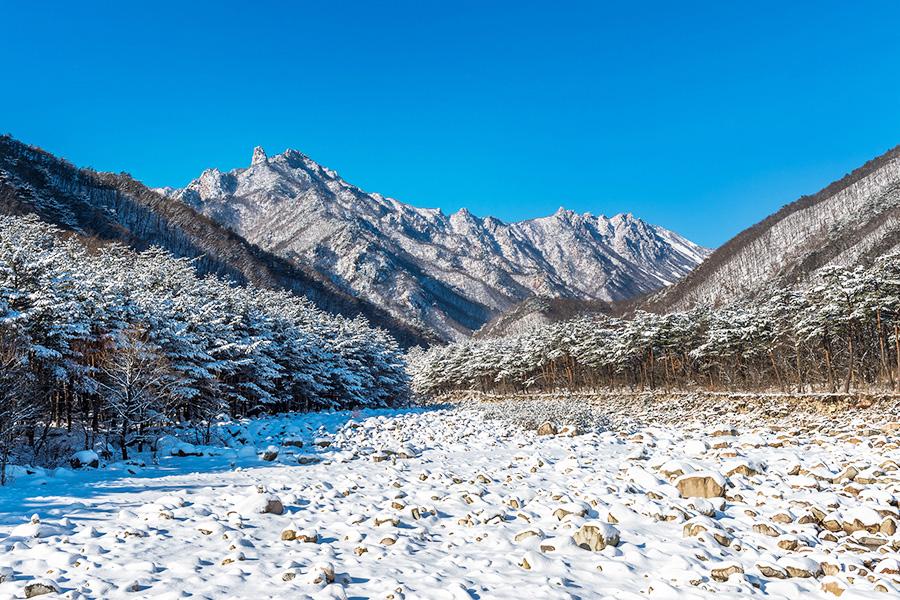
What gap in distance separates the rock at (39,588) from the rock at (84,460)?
1148 cm

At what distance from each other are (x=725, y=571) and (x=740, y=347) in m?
56.5

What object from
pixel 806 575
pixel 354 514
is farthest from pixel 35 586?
pixel 806 575

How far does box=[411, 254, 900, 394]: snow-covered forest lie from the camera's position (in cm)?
4150

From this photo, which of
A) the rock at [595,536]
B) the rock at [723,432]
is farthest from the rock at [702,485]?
the rock at [723,432]

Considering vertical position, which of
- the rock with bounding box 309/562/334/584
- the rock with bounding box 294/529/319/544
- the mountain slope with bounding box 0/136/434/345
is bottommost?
the rock with bounding box 294/529/319/544

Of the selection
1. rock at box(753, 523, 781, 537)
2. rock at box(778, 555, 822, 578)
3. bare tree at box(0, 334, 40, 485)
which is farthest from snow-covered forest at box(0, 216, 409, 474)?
rock at box(753, 523, 781, 537)

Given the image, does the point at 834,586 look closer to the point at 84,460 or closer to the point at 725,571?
the point at 725,571

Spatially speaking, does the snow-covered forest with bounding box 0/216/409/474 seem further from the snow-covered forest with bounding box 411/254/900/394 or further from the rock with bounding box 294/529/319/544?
the snow-covered forest with bounding box 411/254/900/394

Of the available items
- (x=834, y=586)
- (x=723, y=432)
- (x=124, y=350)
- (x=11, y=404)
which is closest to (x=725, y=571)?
(x=834, y=586)

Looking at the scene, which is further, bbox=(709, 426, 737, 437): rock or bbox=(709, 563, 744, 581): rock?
bbox=(709, 426, 737, 437): rock

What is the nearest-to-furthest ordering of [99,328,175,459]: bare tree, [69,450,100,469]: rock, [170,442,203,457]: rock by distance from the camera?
[69,450,100,469]: rock
[99,328,175,459]: bare tree
[170,442,203,457]: rock

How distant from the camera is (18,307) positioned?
73.2ft

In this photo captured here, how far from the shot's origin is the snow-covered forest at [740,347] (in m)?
41.5

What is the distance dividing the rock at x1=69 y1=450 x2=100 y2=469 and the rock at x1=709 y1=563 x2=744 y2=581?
17040mm
